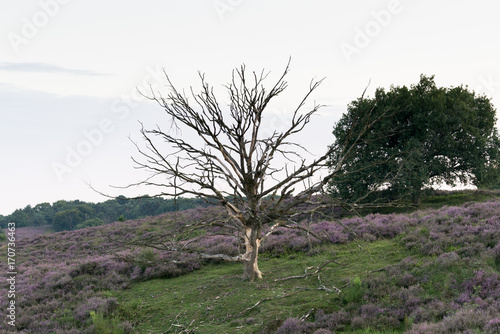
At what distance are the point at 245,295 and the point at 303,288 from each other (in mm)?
1746

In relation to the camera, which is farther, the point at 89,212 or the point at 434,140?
the point at 89,212

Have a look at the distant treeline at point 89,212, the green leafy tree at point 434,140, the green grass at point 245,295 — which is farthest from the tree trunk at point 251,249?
the distant treeline at point 89,212

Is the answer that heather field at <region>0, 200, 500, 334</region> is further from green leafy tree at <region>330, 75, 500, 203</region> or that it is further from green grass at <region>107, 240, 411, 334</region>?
green leafy tree at <region>330, 75, 500, 203</region>

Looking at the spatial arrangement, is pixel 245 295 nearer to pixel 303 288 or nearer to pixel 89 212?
pixel 303 288

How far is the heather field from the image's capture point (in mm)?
7684

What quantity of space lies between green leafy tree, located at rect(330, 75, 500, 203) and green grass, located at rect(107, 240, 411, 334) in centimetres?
1568

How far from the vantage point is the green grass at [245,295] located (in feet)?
29.3

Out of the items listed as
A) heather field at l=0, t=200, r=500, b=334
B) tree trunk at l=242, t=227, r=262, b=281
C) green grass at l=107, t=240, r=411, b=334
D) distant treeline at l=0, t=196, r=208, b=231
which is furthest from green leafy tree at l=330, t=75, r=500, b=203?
distant treeline at l=0, t=196, r=208, b=231

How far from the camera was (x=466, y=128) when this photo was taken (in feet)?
95.1

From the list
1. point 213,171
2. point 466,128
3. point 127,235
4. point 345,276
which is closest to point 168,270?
point 213,171

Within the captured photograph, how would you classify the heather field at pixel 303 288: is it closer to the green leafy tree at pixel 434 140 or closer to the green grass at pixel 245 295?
the green grass at pixel 245 295

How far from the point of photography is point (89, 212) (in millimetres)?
82625

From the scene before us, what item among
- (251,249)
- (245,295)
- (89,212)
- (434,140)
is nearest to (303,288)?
(245,295)

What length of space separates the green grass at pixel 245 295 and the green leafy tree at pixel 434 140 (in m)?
15.7
